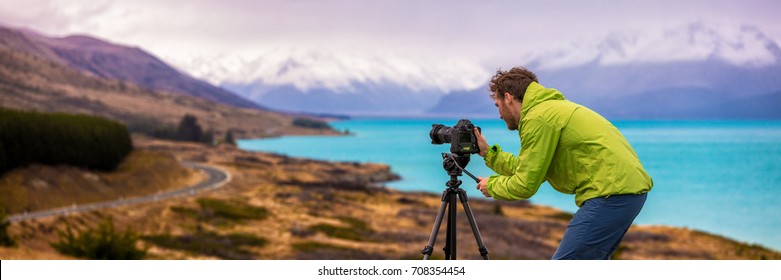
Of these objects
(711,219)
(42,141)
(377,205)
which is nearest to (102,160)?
(42,141)

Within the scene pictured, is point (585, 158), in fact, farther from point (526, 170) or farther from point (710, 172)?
point (710, 172)

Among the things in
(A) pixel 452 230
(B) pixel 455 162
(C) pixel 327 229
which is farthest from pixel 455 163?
(C) pixel 327 229

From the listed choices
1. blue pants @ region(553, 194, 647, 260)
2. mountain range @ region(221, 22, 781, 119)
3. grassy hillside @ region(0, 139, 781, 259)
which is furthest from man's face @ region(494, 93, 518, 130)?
mountain range @ region(221, 22, 781, 119)

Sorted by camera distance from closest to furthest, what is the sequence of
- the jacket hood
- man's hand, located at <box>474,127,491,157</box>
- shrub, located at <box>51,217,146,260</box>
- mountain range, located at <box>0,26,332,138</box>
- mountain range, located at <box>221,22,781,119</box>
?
the jacket hood, man's hand, located at <box>474,127,491,157</box>, shrub, located at <box>51,217,146,260</box>, mountain range, located at <box>221,22,781,119</box>, mountain range, located at <box>0,26,332,138</box>

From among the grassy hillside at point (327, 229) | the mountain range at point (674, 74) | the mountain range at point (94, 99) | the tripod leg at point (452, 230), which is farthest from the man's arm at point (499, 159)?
the mountain range at point (94, 99)

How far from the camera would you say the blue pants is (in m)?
3.75

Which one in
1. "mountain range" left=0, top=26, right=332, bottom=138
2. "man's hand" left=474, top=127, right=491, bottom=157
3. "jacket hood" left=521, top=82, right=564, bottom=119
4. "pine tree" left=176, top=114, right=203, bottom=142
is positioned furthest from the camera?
"mountain range" left=0, top=26, right=332, bottom=138

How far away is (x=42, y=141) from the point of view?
39656 millimetres

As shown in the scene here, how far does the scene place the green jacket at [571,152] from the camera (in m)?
3.69

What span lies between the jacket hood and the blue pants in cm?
52

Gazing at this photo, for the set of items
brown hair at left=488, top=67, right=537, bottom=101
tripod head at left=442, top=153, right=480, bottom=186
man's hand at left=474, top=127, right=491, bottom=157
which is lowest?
tripod head at left=442, top=153, right=480, bottom=186

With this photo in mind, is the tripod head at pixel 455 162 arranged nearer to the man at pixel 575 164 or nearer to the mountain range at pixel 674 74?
the man at pixel 575 164

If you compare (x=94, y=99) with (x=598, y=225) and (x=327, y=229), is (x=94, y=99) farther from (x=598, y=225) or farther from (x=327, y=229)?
(x=598, y=225)

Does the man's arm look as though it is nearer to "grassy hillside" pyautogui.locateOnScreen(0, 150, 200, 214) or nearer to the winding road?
the winding road
